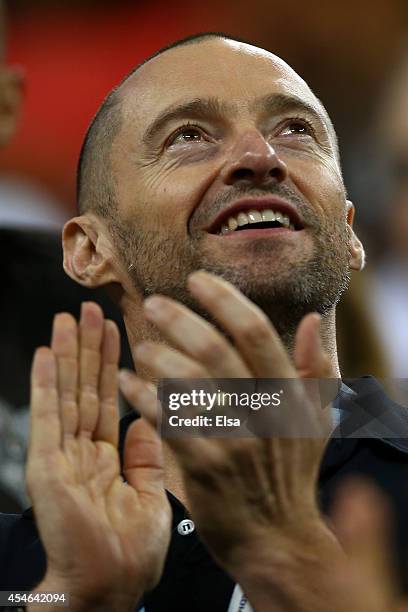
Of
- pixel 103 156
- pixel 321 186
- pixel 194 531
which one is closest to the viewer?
pixel 194 531

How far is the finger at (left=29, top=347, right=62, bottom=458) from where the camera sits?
98 cm

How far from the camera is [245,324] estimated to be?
0.87 m

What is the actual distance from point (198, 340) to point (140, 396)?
77 mm

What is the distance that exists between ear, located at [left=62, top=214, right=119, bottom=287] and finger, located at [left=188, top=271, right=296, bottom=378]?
0.60m

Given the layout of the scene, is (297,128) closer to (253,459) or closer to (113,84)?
(253,459)

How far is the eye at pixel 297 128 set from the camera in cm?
141

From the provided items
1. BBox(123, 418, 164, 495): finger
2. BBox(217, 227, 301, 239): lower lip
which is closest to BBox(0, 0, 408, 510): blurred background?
BBox(217, 227, 301, 239): lower lip

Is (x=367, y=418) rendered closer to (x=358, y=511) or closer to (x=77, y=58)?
(x=358, y=511)

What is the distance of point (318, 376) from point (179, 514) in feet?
1.39

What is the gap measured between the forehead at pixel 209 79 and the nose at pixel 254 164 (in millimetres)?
82

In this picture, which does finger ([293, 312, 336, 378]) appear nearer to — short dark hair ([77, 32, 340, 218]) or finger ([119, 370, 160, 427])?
finger ([119, 370, 160, 427])

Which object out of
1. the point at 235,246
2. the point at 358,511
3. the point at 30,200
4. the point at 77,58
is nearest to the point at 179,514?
the point at 235,246

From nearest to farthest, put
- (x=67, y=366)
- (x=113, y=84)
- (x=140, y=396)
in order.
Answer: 1. (x=140, y=396)
2. (x=67, y=366)
3. (x=113, y=84)

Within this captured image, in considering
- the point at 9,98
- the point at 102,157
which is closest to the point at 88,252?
the point at 102,157
